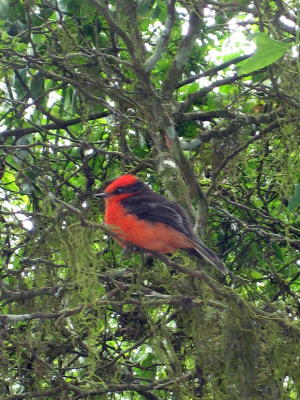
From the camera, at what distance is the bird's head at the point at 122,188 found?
16.6ft

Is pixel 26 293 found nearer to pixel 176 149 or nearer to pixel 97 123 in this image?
pixel 176 149

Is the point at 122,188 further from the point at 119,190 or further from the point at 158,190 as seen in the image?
the point at 158,190

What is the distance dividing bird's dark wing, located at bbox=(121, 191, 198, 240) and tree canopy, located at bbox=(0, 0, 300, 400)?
0.10 metres

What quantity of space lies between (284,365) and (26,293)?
1320 mm

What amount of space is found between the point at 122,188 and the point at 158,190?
0.98 meters

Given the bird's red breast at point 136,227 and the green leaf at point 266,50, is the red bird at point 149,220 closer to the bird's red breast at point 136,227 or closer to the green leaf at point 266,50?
the bird's red breast at point 136,227

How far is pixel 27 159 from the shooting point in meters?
5.77

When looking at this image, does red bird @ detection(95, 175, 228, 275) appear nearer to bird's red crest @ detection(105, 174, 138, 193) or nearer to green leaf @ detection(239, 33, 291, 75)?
bird's red crest @ detection(105, 174, 138, 193)

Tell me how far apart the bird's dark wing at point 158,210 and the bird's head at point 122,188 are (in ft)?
0.14

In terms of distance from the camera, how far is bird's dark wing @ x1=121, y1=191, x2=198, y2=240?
4685 millimetres

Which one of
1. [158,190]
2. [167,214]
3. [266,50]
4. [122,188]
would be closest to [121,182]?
[122,188]

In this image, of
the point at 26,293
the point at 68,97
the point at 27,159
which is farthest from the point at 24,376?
the point at 68,97

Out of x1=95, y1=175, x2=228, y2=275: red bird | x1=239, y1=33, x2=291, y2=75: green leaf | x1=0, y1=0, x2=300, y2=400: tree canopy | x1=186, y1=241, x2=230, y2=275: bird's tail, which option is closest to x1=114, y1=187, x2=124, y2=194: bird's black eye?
x1=95, y1=175, x2=228, y2=275: red bird

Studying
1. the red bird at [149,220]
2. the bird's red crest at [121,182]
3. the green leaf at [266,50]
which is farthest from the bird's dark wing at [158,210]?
the green leaf at [266,50]
